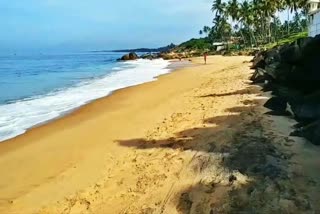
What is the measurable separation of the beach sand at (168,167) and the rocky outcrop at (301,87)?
1.03ft

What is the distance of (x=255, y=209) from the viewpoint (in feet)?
16.9

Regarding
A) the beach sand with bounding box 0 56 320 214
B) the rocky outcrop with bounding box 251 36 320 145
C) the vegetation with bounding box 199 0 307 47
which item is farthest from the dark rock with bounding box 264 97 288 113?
the vegetation with bounding box 199 0 307 47

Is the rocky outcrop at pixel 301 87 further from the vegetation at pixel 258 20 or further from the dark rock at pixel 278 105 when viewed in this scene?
the vegetation at pixel 258 20

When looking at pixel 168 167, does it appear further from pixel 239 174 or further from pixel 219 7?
pixel 219 7

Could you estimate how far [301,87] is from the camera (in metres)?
9.39

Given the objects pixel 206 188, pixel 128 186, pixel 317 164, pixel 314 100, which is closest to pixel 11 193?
pixel 128 186

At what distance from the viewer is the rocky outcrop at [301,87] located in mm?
7995

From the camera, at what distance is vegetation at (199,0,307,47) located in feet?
218

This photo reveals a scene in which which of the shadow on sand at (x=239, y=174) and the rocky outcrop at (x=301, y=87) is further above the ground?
the rocky outcrop at (x=301, y=87)

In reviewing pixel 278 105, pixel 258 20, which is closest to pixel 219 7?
pixel 258 20

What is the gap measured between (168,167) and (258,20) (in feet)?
240

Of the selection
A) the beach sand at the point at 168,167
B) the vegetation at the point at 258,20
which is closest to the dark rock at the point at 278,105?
the beach sand at the point at 168,167

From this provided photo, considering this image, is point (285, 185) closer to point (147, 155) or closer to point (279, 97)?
point (147, 155)

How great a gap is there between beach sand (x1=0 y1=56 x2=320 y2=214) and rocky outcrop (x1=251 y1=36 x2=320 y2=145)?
313 millimetres
